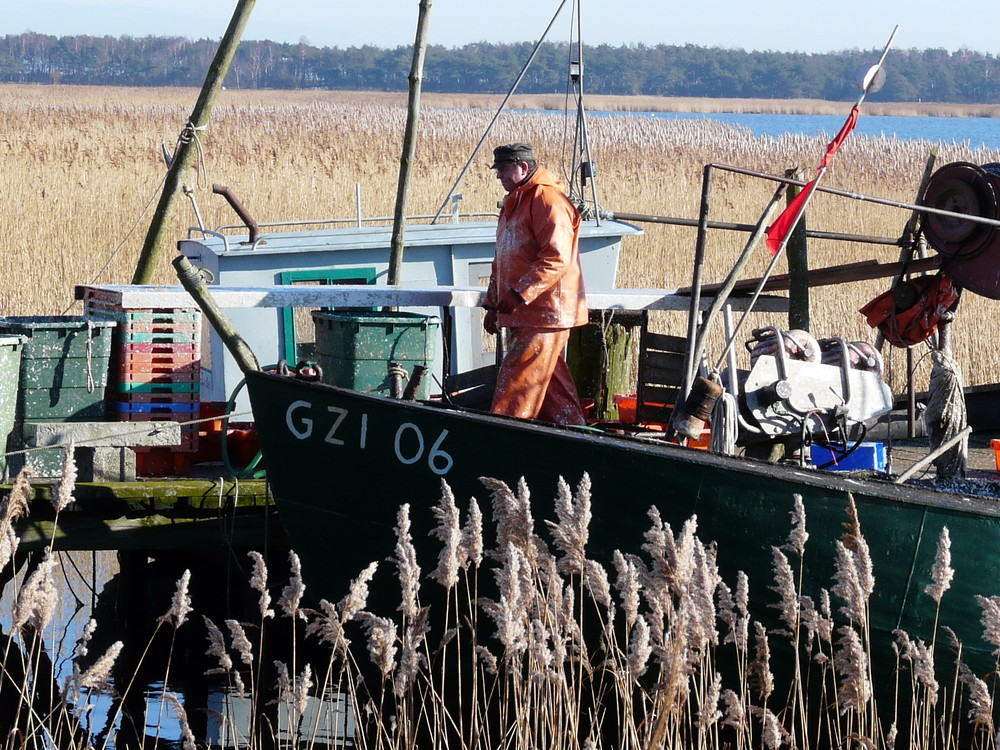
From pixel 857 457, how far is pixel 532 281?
1882 mm

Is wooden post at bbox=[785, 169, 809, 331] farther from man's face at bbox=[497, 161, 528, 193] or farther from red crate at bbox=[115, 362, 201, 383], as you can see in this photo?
red crate at bbox=[115, 362, 201, 383]

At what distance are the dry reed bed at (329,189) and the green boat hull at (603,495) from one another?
5.12 m

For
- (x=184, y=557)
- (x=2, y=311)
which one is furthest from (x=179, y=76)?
(x=184, y=557)

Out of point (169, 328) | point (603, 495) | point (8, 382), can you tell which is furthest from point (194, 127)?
point (603, 495)

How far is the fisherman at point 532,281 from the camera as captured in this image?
23.8 ft

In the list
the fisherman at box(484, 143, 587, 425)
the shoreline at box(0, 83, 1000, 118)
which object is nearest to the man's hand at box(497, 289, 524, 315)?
the fisherman at box(484, 143, 587, 425)

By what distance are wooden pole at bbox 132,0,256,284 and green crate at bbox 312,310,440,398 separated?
150 cm

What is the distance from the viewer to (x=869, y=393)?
23.8 ft

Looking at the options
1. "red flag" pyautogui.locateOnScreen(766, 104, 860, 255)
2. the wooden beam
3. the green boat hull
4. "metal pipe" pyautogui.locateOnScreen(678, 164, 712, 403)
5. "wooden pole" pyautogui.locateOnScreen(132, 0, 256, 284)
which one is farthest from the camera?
"wooden pole" pyautogui.locateOnScreen(132, 0, 256, 284)

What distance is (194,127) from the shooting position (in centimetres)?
919

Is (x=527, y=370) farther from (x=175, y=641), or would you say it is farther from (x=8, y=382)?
(x=175, y=641)

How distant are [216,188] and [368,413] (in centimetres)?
349

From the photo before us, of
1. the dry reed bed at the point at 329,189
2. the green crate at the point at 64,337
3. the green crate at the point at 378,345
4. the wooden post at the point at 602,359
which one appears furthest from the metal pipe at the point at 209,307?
the dry reed bed at the point at 329,189

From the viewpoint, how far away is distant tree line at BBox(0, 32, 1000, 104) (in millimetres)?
105812
